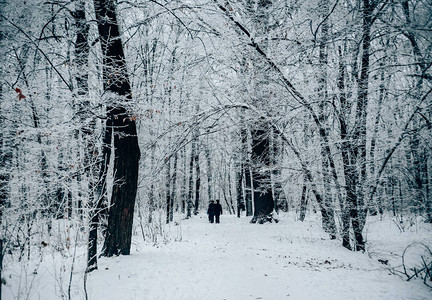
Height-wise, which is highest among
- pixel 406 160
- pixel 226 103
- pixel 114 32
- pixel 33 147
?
pixel 114 32

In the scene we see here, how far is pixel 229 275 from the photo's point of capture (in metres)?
4.98

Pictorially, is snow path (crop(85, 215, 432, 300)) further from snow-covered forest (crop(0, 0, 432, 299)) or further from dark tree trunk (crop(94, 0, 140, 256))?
A: dark tree trunk (crop(94, 0, 140, 256))

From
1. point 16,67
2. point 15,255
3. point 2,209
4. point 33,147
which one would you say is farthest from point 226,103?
point 15,255

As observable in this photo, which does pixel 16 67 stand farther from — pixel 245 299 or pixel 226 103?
pixel 245 299

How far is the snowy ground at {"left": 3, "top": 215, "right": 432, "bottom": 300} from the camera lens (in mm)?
3988

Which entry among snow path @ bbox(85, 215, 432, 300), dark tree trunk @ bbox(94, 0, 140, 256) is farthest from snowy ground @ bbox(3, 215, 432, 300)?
dark tree trunk @ bbox(94, 0, 140, 256)

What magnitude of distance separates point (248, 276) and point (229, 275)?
0.39 meters

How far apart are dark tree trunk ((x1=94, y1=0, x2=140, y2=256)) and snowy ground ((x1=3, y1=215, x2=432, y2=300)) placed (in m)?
0.53

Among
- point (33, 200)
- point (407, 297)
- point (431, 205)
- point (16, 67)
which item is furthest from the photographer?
point (16, 67)

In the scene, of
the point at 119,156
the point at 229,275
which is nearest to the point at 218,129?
the point at 119,156

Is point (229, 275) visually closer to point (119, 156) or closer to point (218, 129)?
point (218, 129)

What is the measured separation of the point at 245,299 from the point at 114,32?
6.28 meters

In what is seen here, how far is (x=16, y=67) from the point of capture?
6.33 m

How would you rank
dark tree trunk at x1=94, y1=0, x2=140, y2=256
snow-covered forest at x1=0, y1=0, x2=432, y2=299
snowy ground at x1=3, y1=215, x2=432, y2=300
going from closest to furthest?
snowy ground at x1=3, y1=215, x2=432, y2=300 < snow-covered forest at x1=0, y1=0, x2=432, y2=299 < dark tree trunk at x1=94, y1=0, x2=140, y2=256
